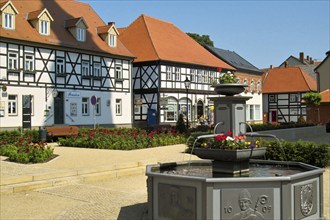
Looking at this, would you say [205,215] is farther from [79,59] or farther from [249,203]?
[79,59]

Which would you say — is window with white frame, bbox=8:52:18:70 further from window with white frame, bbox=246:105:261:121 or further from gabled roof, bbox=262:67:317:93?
gabled roof, bbox=262:67:317:93

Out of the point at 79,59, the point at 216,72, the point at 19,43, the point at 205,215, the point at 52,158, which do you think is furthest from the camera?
the point at 216,72

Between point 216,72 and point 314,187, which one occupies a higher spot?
point 216,72

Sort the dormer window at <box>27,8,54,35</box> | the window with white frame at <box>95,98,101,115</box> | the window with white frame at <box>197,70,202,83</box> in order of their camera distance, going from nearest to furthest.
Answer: the dormer window at <box>27,8,54,35</box>
the window with white frame at <box>95,98,101,115</box>
the window with white frame at <box>197,70,202,83</box>

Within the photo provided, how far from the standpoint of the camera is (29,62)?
3061 centimetres

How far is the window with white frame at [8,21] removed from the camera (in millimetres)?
29552

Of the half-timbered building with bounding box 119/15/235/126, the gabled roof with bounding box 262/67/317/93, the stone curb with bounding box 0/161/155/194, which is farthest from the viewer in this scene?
the gabled roof with bounding box 262/67/317/93

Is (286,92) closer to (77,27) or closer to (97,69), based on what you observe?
(97,69)

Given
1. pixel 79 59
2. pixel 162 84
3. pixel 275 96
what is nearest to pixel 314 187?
pixel 79 59

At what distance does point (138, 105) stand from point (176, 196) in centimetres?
3690

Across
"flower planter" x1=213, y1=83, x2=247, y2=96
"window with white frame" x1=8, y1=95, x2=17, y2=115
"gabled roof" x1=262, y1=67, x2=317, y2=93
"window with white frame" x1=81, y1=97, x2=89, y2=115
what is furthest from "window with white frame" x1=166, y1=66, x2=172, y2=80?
"flower planter" x1=213, y1=83, x2=247, y2=96

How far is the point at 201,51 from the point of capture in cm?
5006

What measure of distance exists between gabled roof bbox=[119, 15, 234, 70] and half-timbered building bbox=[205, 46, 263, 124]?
170 inches

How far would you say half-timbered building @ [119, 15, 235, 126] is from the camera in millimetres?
41625
